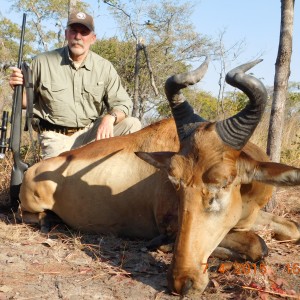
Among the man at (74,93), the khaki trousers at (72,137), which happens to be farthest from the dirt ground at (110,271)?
Result: the man at (74,93)

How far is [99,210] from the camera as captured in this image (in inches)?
225

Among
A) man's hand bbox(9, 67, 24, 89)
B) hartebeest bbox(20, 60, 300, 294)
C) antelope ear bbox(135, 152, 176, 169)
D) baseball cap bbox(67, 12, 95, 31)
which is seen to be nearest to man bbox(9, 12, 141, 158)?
baseball cap bbox(67, 12, 95, 31)

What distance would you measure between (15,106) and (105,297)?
156 inches

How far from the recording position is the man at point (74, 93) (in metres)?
7.23

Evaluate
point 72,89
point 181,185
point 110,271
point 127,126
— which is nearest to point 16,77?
point 72,89

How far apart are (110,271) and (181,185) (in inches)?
40.6

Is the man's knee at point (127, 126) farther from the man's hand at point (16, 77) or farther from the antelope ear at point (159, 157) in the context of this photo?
the antelope ear at point (159, 157)

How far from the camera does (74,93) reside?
24.2 feet

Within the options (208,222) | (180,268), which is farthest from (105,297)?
(208,222)

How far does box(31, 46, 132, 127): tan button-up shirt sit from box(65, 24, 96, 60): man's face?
0.55 feet

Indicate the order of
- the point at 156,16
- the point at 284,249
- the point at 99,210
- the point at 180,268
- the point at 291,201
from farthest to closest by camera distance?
1. the point at 156,16
2. the point at 291,201
3. the point at 99,210
4. the point at 284,249
5. the point at 180,268

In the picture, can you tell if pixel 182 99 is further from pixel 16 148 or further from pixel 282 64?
pixel 16 148

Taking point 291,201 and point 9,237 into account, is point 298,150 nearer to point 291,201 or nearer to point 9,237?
point 291,201

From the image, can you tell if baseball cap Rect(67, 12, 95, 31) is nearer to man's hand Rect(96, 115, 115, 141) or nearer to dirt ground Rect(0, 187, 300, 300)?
man's hand Rect(96, 115, 115, 141)
